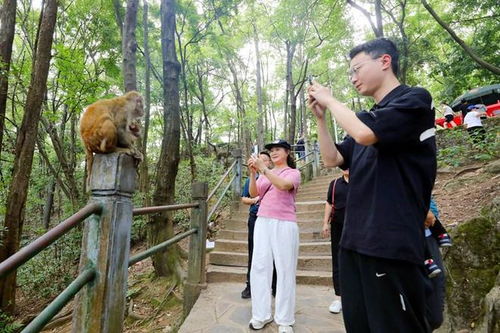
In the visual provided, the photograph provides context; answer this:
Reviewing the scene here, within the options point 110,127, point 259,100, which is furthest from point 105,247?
point 259,100

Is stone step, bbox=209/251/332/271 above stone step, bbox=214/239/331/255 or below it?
below

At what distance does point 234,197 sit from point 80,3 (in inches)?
282

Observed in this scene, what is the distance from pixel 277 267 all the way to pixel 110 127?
1.92 m

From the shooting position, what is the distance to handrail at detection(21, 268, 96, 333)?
1.11 metres

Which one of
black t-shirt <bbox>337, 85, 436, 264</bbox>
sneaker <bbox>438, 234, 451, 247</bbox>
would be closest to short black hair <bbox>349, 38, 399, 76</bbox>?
→ black t-shirt <bbox>337, 85, 436, 264</bbox>

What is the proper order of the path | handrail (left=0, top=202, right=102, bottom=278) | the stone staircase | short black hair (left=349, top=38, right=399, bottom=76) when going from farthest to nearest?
the stone staircase → the path → short black hair (left=349, top=38, right=399, bottom=76) → handrail (left=0, top=202, right=102, bottom=278)

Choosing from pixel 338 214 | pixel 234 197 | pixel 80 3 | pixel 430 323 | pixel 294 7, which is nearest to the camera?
pixel 430 323

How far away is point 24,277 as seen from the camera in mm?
7652

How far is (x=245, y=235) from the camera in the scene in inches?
227

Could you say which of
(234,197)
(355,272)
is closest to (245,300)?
(355,272)

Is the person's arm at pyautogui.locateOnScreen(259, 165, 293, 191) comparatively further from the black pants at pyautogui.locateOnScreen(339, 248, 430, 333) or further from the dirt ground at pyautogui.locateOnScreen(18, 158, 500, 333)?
the dirt ground at pyautogui.locateOnScreen(18, 158, 500, 333)

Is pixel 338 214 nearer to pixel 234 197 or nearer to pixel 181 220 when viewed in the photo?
pixel 234 197

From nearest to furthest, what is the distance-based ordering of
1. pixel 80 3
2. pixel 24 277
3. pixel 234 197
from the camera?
pixel 234 197 → pixel 24 277 → pixel 80 3

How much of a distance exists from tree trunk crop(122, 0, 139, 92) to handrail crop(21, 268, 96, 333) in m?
4.21
